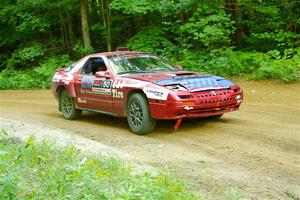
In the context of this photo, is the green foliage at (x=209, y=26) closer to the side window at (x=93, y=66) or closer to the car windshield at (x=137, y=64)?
the car windshield at (x=137, y=64)

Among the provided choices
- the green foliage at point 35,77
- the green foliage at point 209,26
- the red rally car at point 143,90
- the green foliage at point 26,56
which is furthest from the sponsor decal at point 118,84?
the green foliage at point 26,56

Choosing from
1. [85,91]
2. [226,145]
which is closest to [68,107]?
[85,91]

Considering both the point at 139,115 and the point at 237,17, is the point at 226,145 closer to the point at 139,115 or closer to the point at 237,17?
the point at 139,115

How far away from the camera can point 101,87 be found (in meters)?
9.35

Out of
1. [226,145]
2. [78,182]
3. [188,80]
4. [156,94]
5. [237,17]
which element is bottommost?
[226,145]

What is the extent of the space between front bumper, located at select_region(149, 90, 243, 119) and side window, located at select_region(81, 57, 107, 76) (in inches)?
82.3

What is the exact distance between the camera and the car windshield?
365 inches

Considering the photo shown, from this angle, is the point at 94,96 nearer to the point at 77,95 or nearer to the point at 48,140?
the point at 77,95

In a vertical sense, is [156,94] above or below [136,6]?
below

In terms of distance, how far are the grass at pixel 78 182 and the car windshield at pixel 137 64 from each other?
3328mm

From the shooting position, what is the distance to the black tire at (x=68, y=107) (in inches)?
414

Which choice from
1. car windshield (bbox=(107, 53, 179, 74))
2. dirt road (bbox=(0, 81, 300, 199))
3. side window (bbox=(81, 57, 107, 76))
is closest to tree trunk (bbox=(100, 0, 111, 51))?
dirt road (bbox=(0, 81, 300, 199))

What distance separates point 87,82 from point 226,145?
369 centimetres

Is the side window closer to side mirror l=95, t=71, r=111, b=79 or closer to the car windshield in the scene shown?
the car windshield
